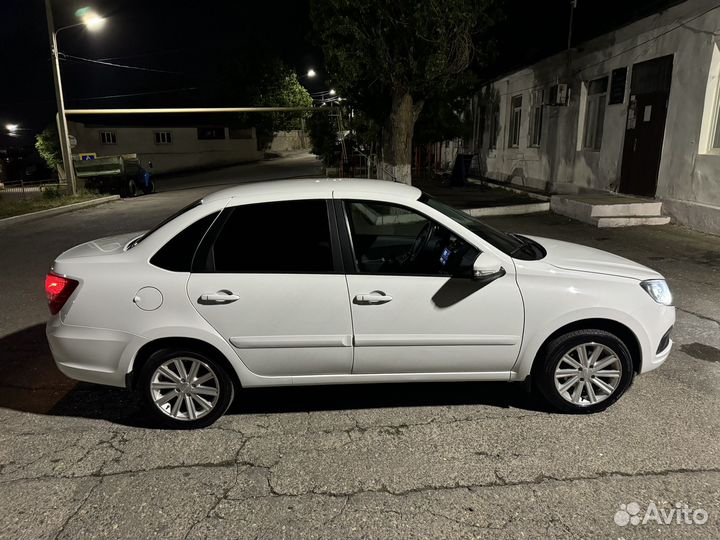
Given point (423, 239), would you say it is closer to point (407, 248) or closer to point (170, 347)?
point (407, 248)

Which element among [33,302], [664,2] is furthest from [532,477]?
[664,2]

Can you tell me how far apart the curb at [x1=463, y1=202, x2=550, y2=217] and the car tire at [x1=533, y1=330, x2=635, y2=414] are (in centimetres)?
963

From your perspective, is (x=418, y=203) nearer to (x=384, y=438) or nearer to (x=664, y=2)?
(x=384, y=438)

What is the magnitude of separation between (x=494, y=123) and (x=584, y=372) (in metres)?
19.4

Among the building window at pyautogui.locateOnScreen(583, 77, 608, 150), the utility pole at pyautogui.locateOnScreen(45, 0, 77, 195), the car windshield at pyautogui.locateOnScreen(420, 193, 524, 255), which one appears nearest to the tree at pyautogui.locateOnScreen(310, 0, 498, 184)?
the building window at pyautogui.locateOnScreen(583, 77, 608, 150)

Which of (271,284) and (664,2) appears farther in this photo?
(664,2)

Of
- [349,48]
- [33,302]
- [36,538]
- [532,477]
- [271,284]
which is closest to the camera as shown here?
[36,538]

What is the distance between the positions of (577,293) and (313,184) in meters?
1.96

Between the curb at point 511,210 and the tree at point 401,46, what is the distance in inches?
90.0

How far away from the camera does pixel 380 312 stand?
3.46 meters

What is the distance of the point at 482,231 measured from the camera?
3.90m

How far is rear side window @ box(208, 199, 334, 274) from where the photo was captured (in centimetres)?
350

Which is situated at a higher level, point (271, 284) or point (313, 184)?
point (313, 184)

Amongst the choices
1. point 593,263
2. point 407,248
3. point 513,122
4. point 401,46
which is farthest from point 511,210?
point 593,263
